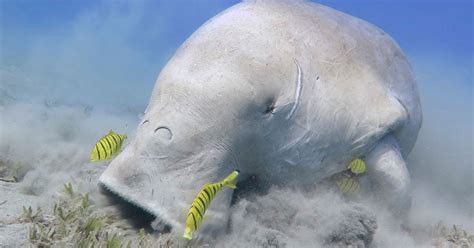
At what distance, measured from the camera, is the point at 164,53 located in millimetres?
56094

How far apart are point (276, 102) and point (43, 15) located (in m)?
89.8

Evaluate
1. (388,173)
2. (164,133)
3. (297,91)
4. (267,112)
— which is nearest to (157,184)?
(164,133)

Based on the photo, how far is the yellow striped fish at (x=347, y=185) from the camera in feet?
15.2

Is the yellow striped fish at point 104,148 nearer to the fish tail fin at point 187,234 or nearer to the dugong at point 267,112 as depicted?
the dugong at point 267,112

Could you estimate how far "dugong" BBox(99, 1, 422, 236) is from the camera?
3.40m

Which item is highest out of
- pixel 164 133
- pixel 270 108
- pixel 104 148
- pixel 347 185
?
pixel 104 148

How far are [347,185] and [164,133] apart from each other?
7.09ft

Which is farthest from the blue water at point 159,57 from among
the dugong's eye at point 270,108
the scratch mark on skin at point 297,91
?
the dugong's eye at point 270,108

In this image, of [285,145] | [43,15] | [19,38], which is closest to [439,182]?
[285,145]

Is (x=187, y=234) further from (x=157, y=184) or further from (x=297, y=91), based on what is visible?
(x=297, y=91)

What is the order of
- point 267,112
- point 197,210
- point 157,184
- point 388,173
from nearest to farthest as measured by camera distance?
point 197,210 → point 157,184 → point 267,112 → point 388,173

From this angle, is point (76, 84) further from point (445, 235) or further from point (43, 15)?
point (43, 15)

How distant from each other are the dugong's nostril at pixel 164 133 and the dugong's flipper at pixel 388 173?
2268 mm

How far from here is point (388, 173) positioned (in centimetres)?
473
